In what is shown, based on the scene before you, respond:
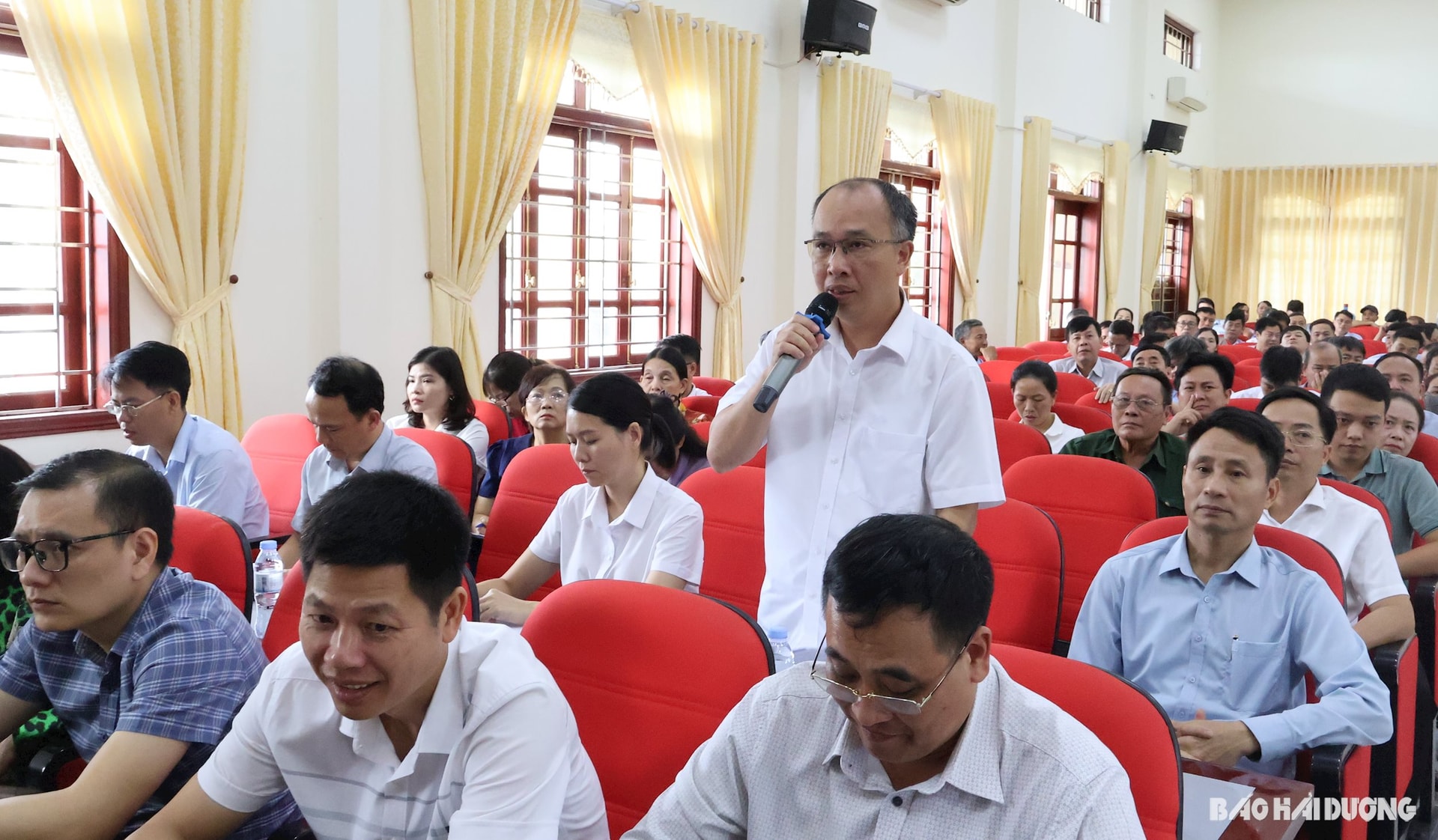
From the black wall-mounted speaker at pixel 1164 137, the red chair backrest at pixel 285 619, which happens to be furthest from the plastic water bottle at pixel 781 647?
the black wall-mounted speaker at pixel 1164 137

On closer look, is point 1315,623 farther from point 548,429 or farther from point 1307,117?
point 1307,117

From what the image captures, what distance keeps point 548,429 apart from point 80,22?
2.43 m

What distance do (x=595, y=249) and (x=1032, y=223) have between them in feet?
18.7

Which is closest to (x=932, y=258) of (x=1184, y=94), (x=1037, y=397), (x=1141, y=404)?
(x=1184, y=94)

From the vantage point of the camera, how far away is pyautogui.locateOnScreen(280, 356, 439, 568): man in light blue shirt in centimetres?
319

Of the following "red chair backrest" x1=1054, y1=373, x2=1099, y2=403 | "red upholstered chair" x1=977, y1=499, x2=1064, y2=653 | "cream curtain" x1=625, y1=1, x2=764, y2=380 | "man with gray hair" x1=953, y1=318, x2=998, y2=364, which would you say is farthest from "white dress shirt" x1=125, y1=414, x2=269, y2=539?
"man with gray hair" x1=953, y1=318, x2=998, y2=364

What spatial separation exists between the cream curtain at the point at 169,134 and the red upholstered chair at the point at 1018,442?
324cm

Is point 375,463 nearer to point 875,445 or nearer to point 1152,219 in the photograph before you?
point 875,445

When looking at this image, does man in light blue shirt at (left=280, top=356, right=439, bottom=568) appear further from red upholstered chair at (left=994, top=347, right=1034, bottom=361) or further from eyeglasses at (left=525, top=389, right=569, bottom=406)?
red upholstered chair at (left=994, top=347, right=1034, bottom=361)

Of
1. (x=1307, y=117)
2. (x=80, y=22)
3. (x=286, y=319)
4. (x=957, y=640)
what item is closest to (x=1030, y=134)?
(x=1307, y=117)

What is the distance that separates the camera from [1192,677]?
2230 mm

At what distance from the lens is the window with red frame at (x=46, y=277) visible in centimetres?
439

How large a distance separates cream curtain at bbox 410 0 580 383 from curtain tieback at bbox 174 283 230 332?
3.71 feet

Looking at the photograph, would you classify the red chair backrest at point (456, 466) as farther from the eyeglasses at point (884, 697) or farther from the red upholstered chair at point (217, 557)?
the eyeglasses at point (884, 697)
